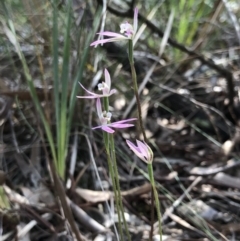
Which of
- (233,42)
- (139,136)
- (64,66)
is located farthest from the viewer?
(233,42)

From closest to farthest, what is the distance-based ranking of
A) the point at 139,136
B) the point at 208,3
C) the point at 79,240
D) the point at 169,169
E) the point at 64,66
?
the point at 79,240, the point at 64,66, the point at 169,169, the point at 139,136, the point at 208,3

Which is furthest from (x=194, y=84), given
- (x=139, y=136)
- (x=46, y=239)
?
(x=46, y=239)

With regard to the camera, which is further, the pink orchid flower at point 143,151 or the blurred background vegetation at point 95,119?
the blurred background vegetation at point 95,119

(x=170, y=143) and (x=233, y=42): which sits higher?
(x=233, y=42)

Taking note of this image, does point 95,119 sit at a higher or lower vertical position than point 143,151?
lower

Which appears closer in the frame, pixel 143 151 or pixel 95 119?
pixel 143 151

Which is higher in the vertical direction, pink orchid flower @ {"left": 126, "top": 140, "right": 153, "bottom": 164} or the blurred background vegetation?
pink orchid flower @ {"left": 126, "top": 140, "right": 153, "bottom": 164}

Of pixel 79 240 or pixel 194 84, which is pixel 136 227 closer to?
pixel 79 240

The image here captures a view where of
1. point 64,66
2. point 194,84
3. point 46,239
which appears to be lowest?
point 46,239

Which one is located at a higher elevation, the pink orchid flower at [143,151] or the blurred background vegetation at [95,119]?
the pink orchid flower at [143,151]

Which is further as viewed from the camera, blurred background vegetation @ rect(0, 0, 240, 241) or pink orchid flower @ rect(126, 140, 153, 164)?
blurred background vegetation @ rect(0, 0, 240, 241)

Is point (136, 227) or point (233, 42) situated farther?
point (233, 42)
